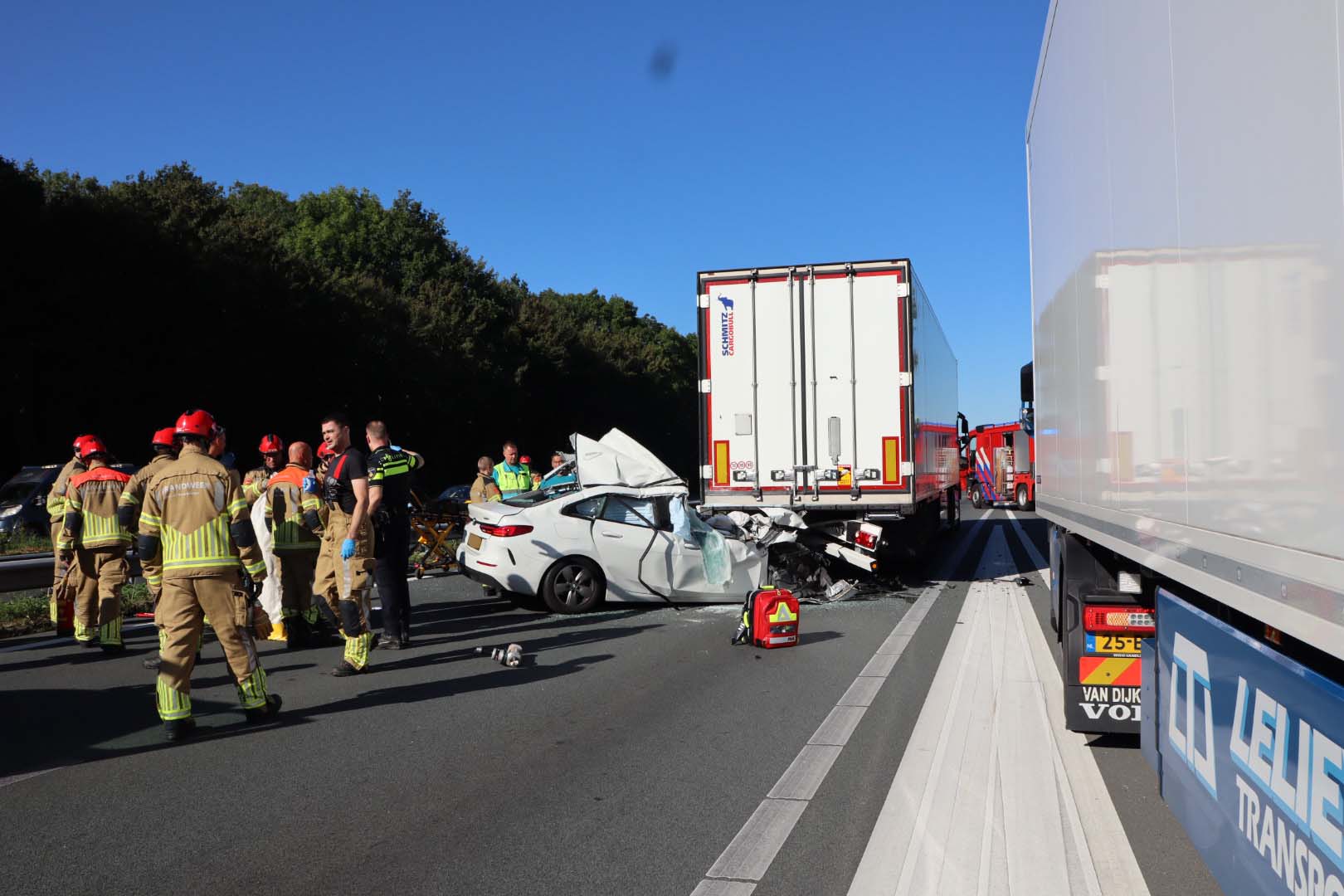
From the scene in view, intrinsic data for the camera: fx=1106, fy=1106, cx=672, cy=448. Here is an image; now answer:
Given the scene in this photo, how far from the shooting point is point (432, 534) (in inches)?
659

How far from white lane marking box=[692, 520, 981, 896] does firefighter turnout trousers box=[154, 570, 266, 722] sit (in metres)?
3.42

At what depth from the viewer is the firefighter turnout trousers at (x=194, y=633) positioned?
6473 millimetres

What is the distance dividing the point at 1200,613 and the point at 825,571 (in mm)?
10549

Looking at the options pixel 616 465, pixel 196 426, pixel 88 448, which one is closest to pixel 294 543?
pixel 88 448

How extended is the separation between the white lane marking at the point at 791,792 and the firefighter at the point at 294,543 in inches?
193

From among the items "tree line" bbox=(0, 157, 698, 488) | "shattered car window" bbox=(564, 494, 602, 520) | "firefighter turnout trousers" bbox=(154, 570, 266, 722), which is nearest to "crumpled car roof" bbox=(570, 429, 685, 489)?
"shattered car window" bbox=(564, 494, 602, 520)

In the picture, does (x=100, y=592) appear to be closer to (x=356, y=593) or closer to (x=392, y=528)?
(x=392, y=528)

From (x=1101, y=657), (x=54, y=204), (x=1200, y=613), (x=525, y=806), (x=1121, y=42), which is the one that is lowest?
(x=525, y=806)

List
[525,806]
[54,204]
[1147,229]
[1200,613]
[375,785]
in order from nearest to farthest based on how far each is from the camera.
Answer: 1. [1200,613]
2. [1147,229]
3. [525,806]
4. [375,785]
5. [54,204]

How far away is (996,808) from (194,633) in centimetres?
462

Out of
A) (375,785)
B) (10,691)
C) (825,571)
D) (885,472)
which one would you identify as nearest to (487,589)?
(825,571)

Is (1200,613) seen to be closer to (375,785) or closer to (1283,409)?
(1283,409)

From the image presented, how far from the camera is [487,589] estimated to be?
44.4 ft

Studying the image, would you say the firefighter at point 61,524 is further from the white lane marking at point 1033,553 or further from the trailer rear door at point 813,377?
the white lane marking at point 1033,553
